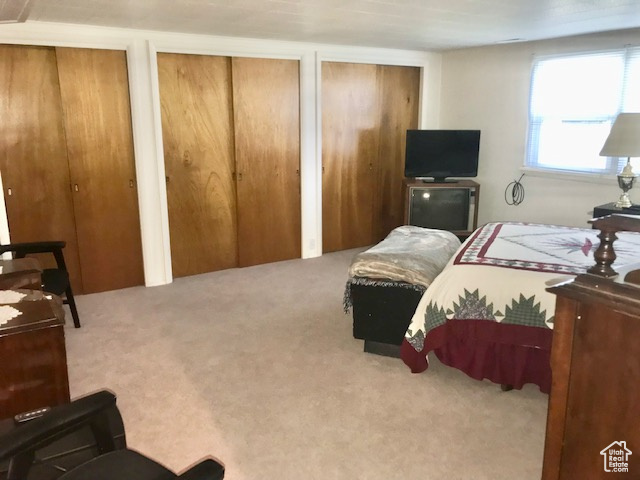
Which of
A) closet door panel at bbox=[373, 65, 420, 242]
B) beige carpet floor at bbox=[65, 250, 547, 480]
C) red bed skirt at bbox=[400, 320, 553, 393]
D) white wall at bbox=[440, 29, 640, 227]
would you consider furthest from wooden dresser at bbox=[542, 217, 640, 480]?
closet door panel at bbox=[373, 65, 420, 242]

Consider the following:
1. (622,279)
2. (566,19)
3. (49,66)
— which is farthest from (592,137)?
(49,66)

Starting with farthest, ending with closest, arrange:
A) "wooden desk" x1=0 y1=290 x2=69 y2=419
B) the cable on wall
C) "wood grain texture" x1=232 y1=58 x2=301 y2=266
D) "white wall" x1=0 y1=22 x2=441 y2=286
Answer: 1. the cable on wall
2. "wood grain texture" x1=232 y1=58 x2=301 y2=266
3. "white wall" x1=0 y1=22 x2=441 y2=286
4. "wooden desk" x1=0 y1=290 x2=69 y2=419

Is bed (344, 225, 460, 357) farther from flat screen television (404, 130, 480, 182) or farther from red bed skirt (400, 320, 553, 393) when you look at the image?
flat screen television (404, 130, 480, 182)

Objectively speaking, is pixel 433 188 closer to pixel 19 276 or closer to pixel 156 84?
pixel 156 84

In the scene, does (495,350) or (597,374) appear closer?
(597,374)

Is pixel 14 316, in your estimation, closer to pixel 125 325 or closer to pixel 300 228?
pixel 125 325

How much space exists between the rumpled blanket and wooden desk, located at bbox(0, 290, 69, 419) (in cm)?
173

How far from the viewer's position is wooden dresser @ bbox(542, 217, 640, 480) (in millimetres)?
1234

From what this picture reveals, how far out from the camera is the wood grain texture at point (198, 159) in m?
4.58

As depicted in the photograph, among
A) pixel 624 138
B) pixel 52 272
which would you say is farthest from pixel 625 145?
pixel 52 272

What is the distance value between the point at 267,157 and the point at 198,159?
0.69 meters

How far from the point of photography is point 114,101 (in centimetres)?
430

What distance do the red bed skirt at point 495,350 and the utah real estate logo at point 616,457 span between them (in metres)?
1.43

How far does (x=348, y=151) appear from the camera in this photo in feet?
18.4
